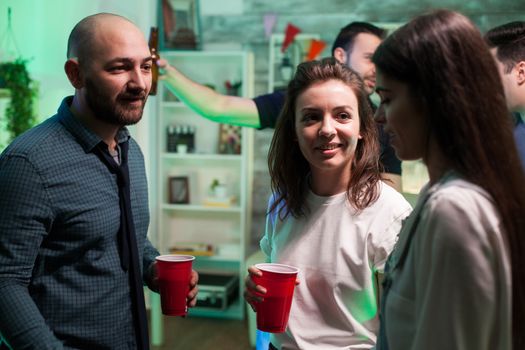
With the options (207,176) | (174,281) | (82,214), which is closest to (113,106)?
(82,214)

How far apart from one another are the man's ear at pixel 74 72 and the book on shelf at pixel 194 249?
325 cm

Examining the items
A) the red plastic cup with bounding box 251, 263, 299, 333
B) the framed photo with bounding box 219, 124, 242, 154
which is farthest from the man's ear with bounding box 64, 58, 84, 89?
the framed photo with bounding box 219, 124, 242, 154


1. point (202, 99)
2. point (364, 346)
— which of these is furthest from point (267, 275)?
point (202, 99)

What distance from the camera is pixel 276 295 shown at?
1.26 meters

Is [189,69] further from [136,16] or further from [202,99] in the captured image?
[202,99]

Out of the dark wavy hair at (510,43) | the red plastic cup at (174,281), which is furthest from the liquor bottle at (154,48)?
the dark wavy hair at (510,43)

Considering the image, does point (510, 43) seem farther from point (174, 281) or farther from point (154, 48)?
point (174, 281)

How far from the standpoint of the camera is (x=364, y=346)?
4.20ft

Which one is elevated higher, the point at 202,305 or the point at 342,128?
the point at 342,128

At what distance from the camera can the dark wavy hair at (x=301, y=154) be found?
146 centimetres

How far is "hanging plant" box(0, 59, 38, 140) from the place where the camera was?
116 inches

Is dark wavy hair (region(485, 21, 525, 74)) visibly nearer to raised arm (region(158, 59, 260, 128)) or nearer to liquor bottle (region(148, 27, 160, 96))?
raised arm (region(158, 59, 260, 128))

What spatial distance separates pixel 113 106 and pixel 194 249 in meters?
3.34

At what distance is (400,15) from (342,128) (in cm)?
348
